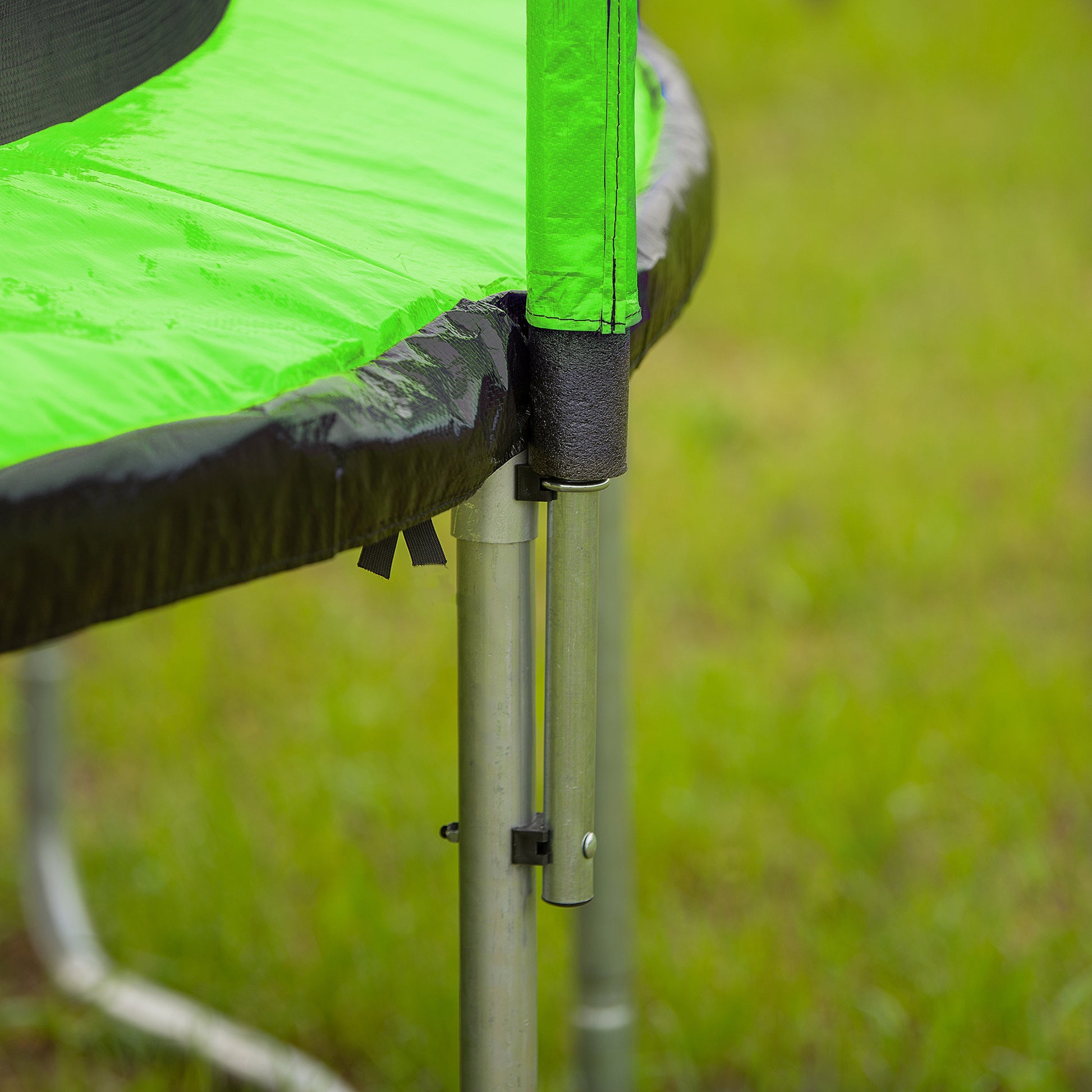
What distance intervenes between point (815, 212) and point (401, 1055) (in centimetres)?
288

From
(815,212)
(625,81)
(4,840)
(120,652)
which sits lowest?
(4,840)

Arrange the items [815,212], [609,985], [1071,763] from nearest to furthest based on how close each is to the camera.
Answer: [609,985] < [1071,763] < [815,212]

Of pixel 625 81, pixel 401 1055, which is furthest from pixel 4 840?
pixel 625 81

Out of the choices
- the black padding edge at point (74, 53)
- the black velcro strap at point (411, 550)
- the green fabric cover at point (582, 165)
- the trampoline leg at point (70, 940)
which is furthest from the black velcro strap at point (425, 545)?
the trampoline leg at point (70, 940)

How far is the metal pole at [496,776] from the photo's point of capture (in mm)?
610

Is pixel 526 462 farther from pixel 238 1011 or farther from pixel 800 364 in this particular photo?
pixel 800 364

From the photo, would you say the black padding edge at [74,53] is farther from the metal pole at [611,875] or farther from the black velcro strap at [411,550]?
the metal pole at [611,875]

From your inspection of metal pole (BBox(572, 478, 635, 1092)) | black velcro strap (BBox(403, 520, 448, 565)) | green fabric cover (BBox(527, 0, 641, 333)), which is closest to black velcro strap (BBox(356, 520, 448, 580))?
black velcro strap (BBox(403, 520, 448, 565))

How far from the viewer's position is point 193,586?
47 centimetres

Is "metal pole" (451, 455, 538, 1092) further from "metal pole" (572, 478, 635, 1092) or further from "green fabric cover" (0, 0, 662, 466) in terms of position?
"metal pole" (572, 478, 635, 1092)

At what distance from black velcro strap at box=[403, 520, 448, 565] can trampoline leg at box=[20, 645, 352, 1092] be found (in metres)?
0.90

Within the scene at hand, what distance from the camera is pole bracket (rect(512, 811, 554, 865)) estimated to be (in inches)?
24.4

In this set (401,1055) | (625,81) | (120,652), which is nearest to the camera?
(625,81)

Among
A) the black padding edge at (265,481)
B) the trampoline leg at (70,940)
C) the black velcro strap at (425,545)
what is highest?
the black padding edge at (265,481)
